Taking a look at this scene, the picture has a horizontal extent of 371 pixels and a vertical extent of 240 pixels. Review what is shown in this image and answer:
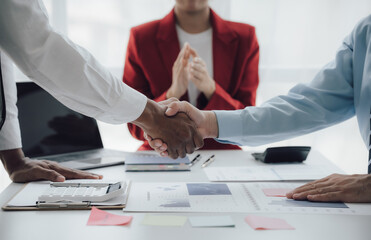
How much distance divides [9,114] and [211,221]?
2.50 feet

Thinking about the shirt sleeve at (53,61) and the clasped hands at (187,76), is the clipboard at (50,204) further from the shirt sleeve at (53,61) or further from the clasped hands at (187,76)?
the clasped hands at (187,76)

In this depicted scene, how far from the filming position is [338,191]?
3.34 feet

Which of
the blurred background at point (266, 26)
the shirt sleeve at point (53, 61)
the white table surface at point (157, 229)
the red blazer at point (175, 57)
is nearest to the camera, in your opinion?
the white table surface at point (157, 229)

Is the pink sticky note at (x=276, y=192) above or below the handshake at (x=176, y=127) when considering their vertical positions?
below

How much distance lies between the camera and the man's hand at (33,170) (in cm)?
115

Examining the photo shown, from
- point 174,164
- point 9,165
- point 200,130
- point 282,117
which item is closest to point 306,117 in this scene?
point 282,117

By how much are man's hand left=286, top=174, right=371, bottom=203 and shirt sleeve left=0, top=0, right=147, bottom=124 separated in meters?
0.56

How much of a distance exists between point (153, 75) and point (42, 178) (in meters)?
0.90

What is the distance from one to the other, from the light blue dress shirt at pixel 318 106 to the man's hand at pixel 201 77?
412 mm

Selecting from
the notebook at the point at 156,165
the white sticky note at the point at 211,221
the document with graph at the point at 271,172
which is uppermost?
the white sticky note at the point at 211,221

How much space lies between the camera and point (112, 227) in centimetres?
84

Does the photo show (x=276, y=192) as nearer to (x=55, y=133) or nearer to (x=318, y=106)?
(x=318, y=106)

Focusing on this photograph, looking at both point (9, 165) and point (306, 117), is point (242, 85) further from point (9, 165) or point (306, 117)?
point (9, 165)

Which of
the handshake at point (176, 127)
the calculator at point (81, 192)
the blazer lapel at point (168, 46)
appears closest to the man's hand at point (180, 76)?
the blazer lapel at point (168, 46)
